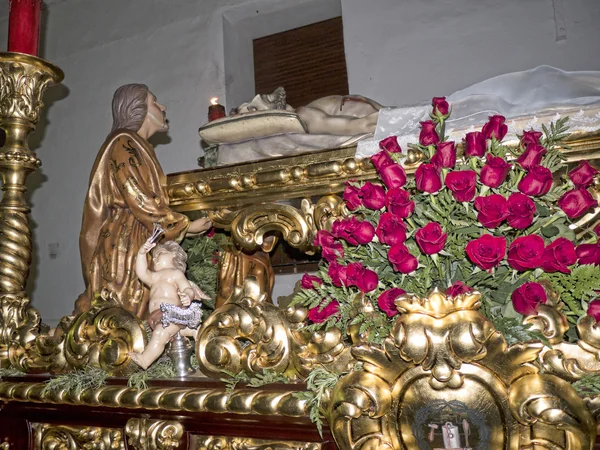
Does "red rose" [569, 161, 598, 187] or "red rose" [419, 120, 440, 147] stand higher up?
"red rose" [419, 120, 440, 147]

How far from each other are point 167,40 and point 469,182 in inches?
129

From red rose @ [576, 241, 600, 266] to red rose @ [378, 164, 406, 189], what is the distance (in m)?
0.31

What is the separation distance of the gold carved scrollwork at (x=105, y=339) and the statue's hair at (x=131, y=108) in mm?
797

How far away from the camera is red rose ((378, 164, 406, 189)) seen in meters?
1.02

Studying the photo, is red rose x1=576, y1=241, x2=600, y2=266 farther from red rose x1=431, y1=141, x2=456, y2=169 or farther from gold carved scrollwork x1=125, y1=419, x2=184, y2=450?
gold carved scrollwork x1=125, y1=419, x2=184, y2=450

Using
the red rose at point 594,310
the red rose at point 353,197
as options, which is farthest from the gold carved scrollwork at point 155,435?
the red rose at point 594,310

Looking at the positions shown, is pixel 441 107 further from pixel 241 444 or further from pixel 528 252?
pixel 241 444

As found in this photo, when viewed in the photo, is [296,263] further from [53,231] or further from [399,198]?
[399,198]

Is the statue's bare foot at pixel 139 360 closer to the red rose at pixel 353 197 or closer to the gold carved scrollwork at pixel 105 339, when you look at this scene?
the gold carved scrollwork at pixel 105 339

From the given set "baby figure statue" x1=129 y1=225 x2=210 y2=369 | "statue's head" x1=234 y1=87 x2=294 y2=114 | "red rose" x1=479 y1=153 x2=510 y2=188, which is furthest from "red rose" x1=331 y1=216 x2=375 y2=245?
"statue's head" x1=234 y1=87 x2=294 y2=114

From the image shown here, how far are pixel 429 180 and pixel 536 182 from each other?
0.17 m

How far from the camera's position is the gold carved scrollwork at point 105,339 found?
1.31 meters

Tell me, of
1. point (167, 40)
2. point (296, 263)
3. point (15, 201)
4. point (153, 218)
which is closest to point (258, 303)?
point (153, 218)

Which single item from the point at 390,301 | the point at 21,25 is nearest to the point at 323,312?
the point at 390,301
